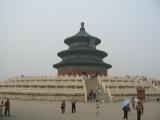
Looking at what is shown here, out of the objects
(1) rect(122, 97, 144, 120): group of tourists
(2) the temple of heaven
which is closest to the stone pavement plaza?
(1) rect(122, 97, 144, 120): group of tourists

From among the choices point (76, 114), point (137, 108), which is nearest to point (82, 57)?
point (76, 114)

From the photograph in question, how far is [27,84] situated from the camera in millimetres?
29484

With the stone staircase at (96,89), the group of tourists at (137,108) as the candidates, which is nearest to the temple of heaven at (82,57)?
the stone staircase at (96,89)

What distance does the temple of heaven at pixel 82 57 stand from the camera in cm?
4331

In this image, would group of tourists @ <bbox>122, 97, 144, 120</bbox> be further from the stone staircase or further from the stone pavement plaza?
the stone staircase

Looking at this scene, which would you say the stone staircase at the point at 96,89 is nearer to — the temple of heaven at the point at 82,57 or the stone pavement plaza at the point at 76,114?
the stone pavement plaza at the point at 76,114

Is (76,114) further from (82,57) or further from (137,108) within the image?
(82,57)

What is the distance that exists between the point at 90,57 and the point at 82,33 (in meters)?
5.39

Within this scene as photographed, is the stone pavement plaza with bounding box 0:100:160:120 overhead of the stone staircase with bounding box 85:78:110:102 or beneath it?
beneath

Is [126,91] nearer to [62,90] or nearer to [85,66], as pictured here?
[62,90]

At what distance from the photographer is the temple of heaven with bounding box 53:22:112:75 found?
4331 centimetres

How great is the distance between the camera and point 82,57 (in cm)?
4506

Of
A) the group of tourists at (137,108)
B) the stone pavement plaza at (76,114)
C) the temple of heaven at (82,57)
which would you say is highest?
the temple of heaven at (82,57)

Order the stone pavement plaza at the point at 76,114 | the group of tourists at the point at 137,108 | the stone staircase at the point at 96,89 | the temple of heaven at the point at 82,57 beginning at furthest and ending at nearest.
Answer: the temple of heaven at the point at 82,57 < the stone staircase at the point at 96,89 < the stone pavement plaza at the point at 76,114 < the group of tourists at the point at 137,108
